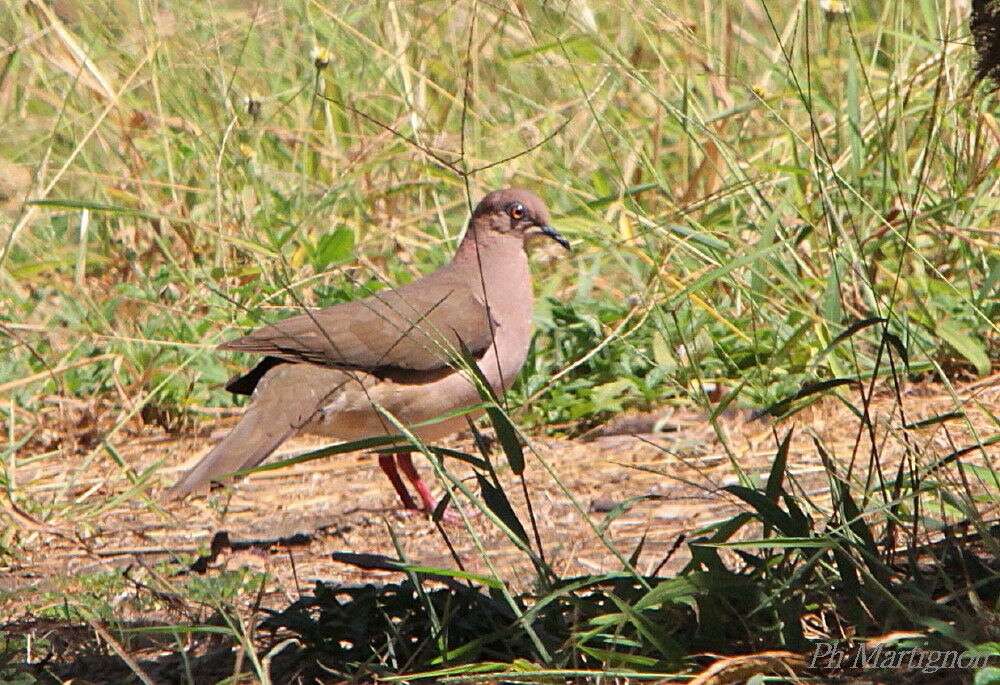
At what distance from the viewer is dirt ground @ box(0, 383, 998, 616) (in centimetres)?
401

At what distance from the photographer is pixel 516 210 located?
5965 millimetres

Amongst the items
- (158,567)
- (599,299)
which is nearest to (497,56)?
(599,299)

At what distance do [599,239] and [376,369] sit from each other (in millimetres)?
1297

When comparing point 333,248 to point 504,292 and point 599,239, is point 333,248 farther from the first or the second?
point 599,239

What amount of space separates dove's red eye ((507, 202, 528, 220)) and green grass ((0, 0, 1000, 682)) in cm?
16

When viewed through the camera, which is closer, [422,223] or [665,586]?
[665,586]

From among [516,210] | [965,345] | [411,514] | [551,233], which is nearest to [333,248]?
[516,210]

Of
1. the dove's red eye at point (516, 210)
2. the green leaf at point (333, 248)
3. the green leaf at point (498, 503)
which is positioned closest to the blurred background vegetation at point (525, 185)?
the green leaf at point (333, 248)

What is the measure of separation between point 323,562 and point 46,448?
202cm

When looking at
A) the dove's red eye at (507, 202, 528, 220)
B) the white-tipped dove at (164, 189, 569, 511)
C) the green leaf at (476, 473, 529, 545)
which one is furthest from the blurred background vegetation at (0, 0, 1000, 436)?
the green leaf at (476, 473, 529, 545)

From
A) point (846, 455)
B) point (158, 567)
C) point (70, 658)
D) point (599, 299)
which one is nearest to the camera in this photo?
point (70, 658)

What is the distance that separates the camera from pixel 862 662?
248cm

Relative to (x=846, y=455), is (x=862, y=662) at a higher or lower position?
higher

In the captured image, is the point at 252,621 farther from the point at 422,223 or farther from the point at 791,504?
the point at 422,223
